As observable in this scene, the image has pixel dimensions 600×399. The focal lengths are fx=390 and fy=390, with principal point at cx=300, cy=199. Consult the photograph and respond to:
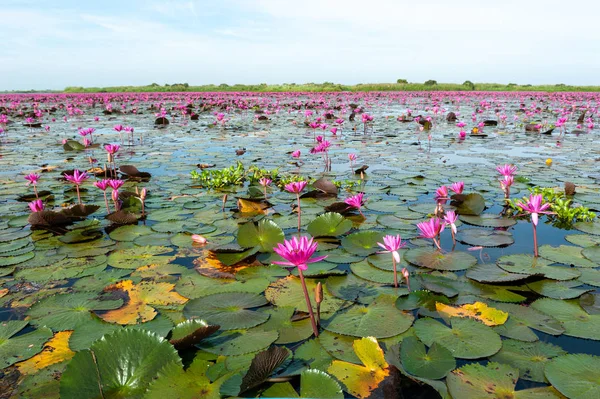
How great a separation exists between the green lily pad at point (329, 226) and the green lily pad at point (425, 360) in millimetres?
1474

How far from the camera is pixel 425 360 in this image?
1654 mm

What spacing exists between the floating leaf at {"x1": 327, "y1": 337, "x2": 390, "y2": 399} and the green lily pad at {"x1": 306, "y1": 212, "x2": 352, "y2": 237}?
146 cm

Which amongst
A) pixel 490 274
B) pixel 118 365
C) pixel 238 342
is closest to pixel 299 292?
pixel 238 342

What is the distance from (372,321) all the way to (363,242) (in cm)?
106

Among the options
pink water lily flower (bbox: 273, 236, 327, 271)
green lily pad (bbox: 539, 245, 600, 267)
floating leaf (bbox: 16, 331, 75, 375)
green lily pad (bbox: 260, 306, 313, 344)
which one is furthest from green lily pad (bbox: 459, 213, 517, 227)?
floating leaf (bbox: 16, 331, 75, 375)

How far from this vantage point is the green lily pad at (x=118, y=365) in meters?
1.41

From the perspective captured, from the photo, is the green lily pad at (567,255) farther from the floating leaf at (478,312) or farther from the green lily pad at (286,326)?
the green lily pad at (286,326)

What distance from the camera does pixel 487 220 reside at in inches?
138

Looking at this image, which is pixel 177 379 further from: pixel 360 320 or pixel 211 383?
pixel 360 320

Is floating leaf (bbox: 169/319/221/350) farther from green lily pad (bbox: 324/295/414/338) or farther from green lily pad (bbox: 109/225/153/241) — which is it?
green lily pad (bbox: 109/225/153/241)

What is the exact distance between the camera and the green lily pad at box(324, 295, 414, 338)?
1883mm

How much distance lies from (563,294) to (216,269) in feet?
6.94

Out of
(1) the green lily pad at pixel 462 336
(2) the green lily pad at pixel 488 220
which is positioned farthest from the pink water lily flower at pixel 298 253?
(2) the green lily pad at pixel 488 220

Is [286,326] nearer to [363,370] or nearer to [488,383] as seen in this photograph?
[363,370]
